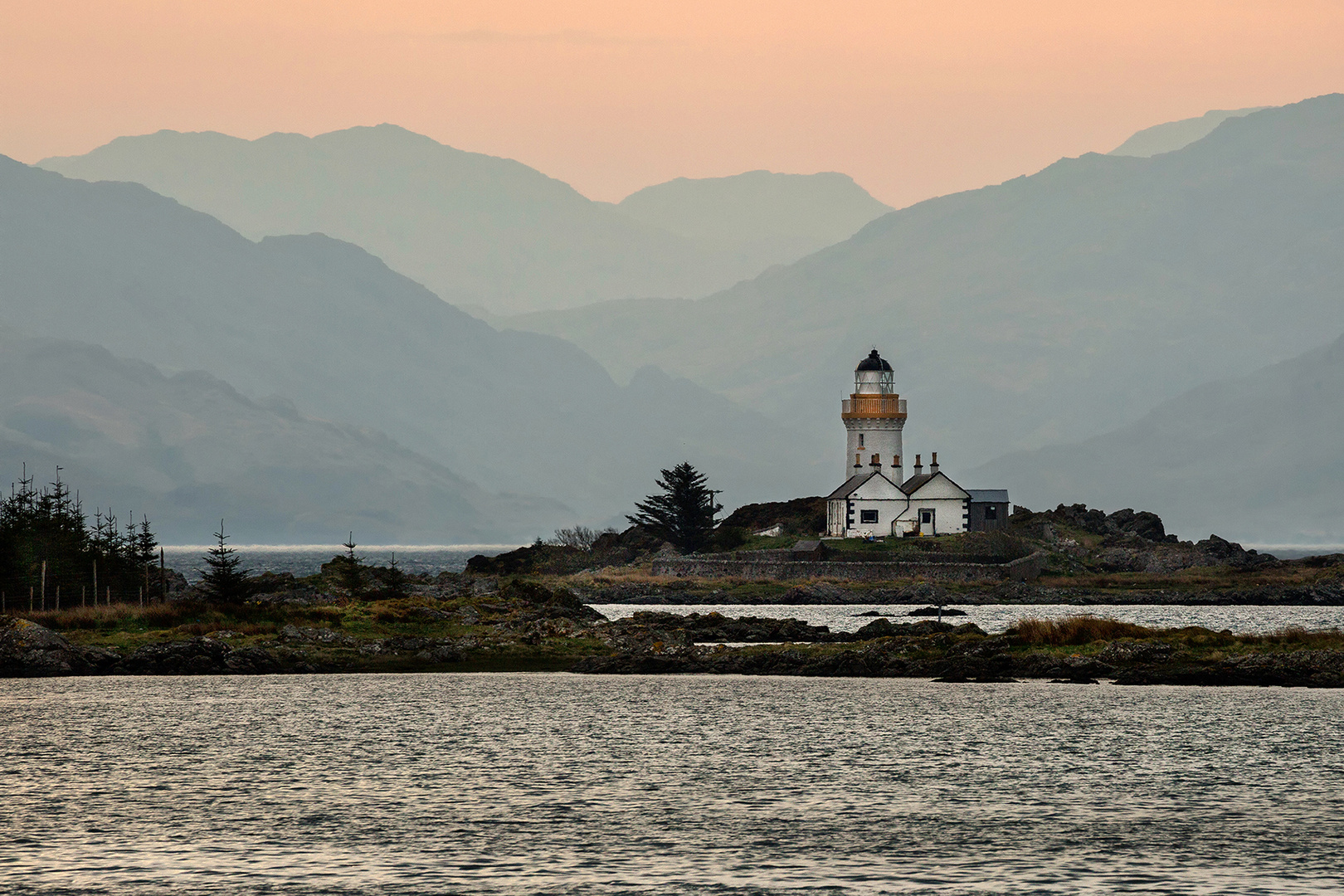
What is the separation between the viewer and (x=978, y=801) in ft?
108

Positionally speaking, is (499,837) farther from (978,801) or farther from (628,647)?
(628,647)

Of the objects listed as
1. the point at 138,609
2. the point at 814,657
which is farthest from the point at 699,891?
the point at 138,609

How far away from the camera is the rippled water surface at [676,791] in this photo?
1017 inches

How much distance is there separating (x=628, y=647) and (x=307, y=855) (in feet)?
127

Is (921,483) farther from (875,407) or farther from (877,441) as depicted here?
(875,407)

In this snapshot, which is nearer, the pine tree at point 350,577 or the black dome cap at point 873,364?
the pine tree at point 350,577

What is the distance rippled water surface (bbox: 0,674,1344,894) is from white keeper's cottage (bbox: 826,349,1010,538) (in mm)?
80889

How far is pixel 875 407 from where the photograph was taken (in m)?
140

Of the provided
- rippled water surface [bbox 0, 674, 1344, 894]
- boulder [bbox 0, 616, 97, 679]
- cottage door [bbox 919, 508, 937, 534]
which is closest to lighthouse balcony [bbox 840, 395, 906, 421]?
cottage door [bbox 919, 508, 937, 534]

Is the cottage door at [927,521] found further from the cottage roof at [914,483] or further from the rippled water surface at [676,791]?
the rippled water surface at [676,791]

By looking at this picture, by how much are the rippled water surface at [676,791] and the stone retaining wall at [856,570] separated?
68030mm

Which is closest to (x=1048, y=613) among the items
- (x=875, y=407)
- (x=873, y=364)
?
(x=875, y=407)

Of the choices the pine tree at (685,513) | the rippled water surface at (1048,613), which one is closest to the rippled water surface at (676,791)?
the rippled water surface at (1048,613)

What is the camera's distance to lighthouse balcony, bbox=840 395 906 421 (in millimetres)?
139250
